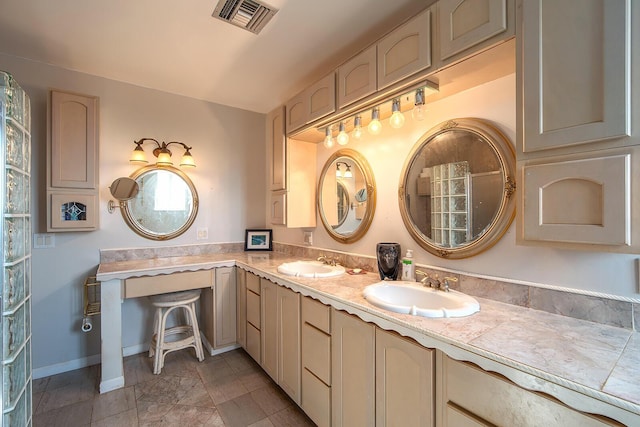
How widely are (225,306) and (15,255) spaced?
1.56 meters

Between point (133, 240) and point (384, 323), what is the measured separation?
8.02 feet

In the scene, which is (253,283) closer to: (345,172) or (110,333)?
(110,333)

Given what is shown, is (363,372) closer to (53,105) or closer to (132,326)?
(132,326)

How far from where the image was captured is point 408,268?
5.64 ft

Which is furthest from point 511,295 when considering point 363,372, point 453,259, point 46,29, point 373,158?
point 46,29

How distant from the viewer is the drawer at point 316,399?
5.13 feet

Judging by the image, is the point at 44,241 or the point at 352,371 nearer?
the point at 352,371

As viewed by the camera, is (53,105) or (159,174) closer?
(53,105)

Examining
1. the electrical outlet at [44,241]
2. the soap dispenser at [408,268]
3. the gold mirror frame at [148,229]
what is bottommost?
the soap dispenser at [408,268]

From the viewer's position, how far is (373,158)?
82.0 inches

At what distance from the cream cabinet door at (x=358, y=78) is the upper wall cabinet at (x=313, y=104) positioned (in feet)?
0.28

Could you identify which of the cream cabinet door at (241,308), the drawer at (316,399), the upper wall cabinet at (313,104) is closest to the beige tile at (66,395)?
the cream cabinet door at (241,308)

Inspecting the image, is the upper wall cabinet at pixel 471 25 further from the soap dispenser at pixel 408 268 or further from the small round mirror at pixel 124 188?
the small round mirror at pixel 124 188

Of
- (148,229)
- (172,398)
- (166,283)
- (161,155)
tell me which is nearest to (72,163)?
(161,155)
